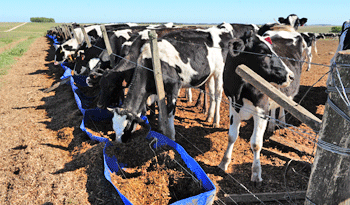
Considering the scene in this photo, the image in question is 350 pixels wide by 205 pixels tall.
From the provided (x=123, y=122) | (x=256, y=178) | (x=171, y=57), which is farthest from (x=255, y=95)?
(x=123, y=122)

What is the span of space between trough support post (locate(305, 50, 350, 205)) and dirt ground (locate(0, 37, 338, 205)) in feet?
1.96

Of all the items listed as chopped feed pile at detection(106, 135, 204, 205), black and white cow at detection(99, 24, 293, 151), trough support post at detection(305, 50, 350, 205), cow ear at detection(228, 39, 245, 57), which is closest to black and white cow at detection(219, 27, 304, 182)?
cow ear at detection(228, 39, 245, 57)

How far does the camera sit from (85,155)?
460 centimetres

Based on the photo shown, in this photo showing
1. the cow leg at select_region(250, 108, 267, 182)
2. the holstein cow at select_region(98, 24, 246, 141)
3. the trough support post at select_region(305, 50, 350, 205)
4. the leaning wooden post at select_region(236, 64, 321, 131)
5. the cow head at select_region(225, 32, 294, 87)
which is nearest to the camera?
the trough support post at select_region(305, 50, 350, 205)

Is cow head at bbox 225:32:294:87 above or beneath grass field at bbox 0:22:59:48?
beneath

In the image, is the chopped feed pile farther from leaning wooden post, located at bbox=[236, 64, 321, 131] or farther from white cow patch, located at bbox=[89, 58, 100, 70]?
white cow patch, located at bbox=[89, 58, 100, 70]

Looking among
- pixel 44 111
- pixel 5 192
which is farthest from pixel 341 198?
pixel 44 111

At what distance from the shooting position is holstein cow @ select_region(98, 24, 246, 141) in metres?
4.43

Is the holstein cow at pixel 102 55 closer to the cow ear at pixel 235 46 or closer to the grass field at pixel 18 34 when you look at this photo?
the cow ear at pixel 235 46

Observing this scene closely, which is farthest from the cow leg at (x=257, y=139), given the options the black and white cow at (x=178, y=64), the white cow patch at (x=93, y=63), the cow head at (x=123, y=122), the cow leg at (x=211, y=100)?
the white cow patch at (x=93, y=63)

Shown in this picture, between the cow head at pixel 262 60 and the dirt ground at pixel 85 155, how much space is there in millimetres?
843

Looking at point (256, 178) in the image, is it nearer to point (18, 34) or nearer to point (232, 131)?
point (232, 131)

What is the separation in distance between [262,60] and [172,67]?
1.89 meters

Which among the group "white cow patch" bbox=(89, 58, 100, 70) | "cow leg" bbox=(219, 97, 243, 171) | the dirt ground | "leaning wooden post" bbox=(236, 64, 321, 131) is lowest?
the dirt ground
